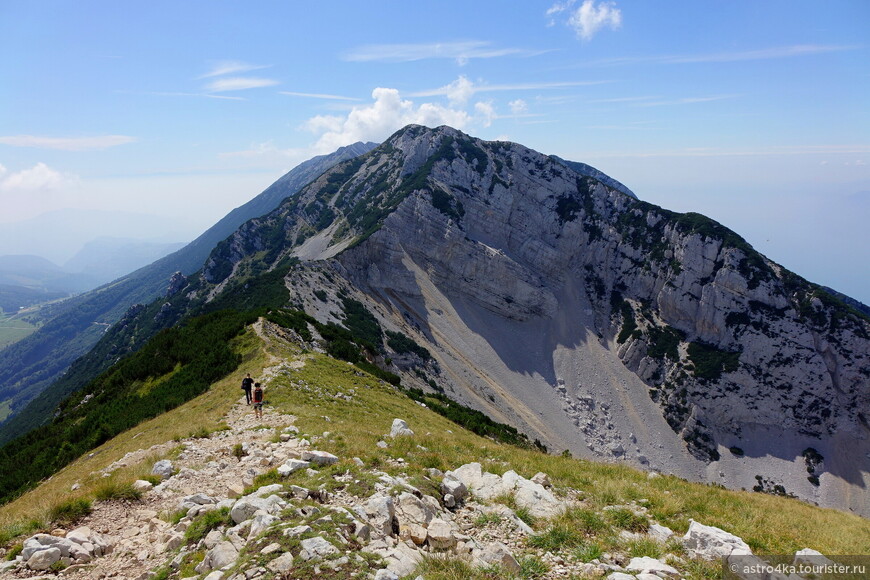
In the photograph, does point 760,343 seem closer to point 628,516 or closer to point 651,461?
point 651,461

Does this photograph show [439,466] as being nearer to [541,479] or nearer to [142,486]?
[541,479]

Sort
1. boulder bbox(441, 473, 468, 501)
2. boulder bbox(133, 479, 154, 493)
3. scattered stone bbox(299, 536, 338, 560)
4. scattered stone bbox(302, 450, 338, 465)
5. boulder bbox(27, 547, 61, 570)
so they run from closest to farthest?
scattered stone bbox(299, 536, 338, 560), boulder bbox(27, 547, 61, 570), boulder bbox(441, 473, 468, 501), boulder bbox(133, 479, 154, 493), scattered stone bbox(302, 450, 338, 465)

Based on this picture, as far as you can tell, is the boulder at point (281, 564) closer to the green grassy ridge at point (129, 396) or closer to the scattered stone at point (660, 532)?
the scattered stone at point (660, 532)

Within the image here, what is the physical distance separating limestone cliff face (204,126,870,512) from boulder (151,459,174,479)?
55.5m

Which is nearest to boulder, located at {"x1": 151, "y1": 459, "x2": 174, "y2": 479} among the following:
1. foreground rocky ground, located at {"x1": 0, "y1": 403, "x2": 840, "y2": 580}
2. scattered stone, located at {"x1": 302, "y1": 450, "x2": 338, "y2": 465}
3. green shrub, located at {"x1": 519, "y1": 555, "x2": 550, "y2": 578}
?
foreground rocky ground, located at {"x1": 0, "y1": 403, "x2": 840, "y2": 580}

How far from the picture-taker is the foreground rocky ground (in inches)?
301

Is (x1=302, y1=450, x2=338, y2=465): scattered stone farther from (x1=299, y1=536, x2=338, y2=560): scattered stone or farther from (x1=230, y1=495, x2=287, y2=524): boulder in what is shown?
(x1=299, y1=536, x2=338, y2=560): scattered stone

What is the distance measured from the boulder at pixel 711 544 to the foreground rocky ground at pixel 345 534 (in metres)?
0.02

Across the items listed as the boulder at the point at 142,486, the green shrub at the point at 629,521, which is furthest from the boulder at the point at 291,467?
the green shrub at the point at 629,521

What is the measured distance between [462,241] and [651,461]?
6843 centimetres

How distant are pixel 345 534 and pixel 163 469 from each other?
30.0 ft

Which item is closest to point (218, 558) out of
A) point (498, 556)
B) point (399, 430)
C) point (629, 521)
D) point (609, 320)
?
point (498, 556)

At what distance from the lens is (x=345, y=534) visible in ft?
27.3

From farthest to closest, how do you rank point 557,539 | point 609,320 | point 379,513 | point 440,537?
point 609,320 < point 379,513 < point 557,539 < point 440,537
